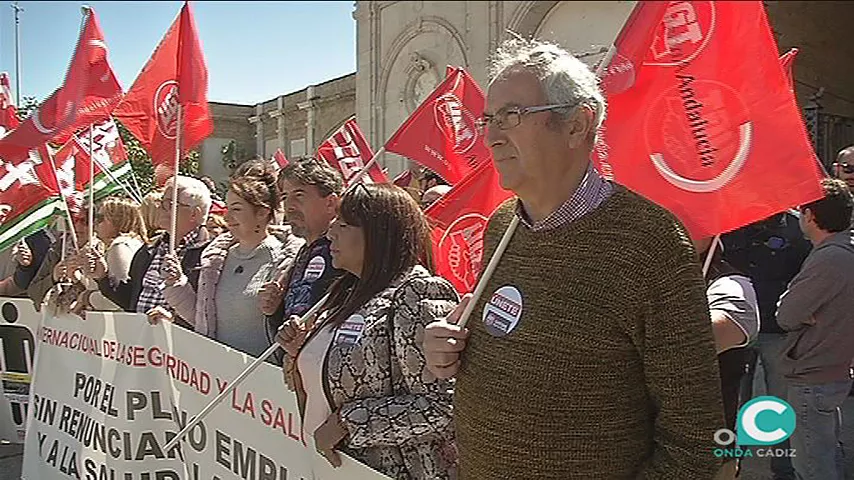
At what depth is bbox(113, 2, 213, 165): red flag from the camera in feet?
13.8

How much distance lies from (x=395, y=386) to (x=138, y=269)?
2447mm

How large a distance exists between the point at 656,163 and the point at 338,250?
3.15ft

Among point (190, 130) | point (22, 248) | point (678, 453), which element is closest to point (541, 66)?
point (678, 453)

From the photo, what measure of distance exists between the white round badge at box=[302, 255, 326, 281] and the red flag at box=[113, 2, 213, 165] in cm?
145

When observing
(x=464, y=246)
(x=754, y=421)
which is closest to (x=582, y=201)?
(x=754, y=421)

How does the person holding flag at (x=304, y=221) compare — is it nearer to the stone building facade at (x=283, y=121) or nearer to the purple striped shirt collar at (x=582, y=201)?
the purple striped shirt collar at (x=582, y=201)

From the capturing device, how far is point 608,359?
5.41 feet

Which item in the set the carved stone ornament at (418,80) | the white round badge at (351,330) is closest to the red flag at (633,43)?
the white round badge at (351,330)

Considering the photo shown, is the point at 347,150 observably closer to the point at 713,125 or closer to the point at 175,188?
the point at 175,188

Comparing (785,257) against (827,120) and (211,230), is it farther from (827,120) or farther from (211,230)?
(827,120)

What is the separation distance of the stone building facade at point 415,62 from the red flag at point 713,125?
4.40 meters

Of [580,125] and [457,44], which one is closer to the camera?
[580,125]

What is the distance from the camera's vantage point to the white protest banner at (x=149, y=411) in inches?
118

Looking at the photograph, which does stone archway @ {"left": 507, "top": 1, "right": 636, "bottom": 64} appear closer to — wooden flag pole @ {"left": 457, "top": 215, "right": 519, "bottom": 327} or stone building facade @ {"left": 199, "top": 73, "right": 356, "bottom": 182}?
wooden flag pole @ {"left": 457, "top": 215, "right": 519, "bottom": 327}
